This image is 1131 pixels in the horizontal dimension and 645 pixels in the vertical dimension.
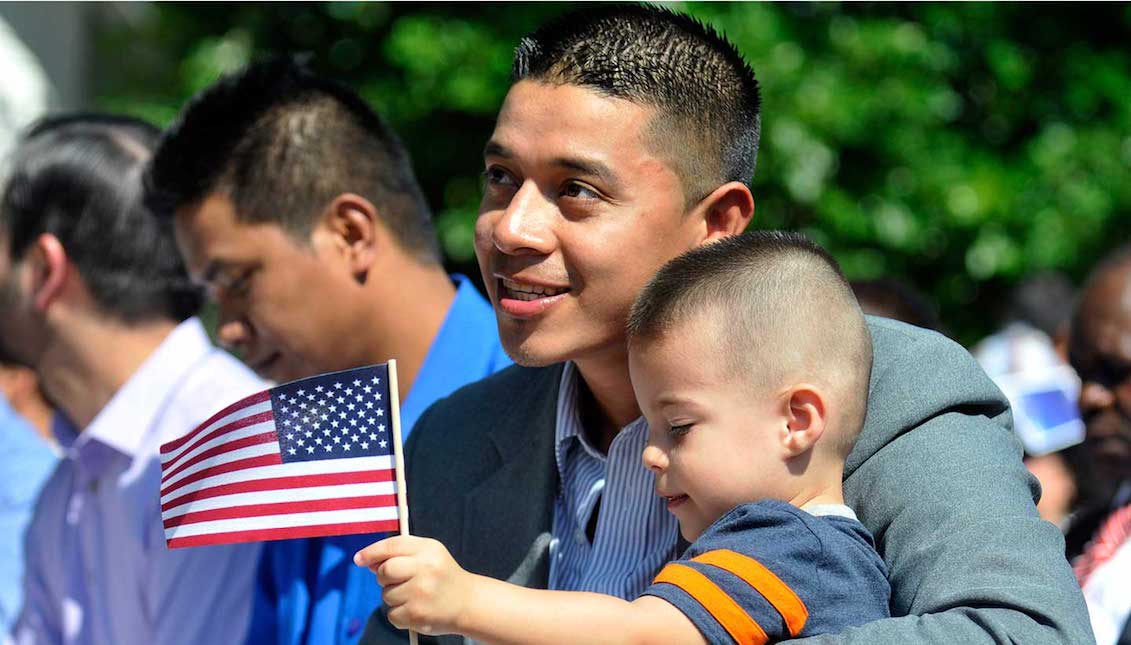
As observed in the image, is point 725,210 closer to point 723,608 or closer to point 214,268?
point 723,608

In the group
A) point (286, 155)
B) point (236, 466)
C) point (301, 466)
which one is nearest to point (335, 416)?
point (301, 466)

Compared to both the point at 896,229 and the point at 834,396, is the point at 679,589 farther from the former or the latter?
the point at 896,229

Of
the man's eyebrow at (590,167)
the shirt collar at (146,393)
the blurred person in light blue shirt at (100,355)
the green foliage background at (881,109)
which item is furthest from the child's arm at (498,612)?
the green foliage background at (881,109)

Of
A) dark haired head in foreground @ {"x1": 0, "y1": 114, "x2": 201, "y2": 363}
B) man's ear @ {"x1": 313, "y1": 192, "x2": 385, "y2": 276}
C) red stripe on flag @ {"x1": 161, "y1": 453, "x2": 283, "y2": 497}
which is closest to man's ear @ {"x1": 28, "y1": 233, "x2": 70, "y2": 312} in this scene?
dark haired head in foreground @ {"x1": 0, "y1": 114, "x2": 201, "y2": 363}

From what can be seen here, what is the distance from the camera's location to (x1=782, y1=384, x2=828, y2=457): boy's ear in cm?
233

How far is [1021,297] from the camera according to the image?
798 centimetres

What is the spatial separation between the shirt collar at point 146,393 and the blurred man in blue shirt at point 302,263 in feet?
1.27

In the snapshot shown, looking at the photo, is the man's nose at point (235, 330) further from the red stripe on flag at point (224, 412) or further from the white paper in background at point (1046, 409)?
the white paper in background at point (1046, 409)

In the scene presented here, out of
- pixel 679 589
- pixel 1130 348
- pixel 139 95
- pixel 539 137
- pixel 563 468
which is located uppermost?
pixel 539 137

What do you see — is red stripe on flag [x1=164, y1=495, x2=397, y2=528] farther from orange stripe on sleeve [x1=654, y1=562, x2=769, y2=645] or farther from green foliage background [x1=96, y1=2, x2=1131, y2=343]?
green foliage background [x1=96, y1=2, x2=1131, y2=343]

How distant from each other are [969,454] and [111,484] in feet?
8.74

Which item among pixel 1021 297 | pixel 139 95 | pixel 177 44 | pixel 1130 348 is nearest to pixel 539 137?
pixel 1130 348

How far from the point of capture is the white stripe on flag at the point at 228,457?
266 centimetres

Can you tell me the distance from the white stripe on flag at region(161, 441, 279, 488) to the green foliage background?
4.80 meters
